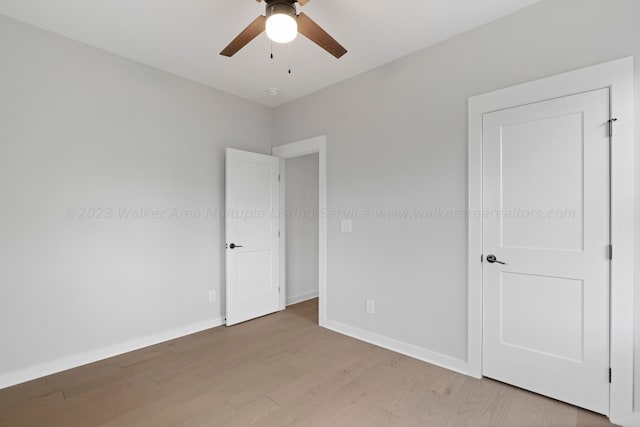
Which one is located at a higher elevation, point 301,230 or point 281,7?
point 281,7

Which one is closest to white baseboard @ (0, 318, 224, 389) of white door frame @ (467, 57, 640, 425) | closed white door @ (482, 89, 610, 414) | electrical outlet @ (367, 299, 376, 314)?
electrical outlet @ (367, 299, 376, 314)

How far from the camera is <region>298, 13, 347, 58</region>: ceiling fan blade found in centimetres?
182

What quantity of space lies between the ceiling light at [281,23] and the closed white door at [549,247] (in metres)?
1.62

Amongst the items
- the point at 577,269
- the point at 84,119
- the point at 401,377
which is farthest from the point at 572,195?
the point at 84,119

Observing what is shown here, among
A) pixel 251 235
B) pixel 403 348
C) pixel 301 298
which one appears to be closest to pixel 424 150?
pixel 403 348

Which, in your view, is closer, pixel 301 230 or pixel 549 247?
pixel 549 247

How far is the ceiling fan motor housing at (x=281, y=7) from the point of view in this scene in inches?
69.4

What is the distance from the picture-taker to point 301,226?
4629 millimetres

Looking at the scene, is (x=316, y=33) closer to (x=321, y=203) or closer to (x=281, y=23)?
(x=281, y=23)

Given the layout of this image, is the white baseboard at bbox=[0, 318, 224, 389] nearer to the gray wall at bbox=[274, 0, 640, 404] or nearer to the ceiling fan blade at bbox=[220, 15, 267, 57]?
the gray wall at bbox=[274, 0, 640, 404]

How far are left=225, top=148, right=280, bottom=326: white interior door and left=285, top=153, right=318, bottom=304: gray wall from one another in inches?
15.7

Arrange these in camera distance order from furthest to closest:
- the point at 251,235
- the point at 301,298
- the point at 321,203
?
the point at 301,298 < the point at 251,235 < the point at 321,203

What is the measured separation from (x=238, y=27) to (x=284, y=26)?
3.21 feet

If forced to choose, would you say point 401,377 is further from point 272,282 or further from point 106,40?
point 106,40
